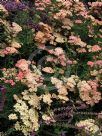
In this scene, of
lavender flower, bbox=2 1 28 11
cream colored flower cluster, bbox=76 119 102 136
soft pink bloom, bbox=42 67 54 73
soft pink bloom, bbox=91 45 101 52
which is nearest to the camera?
cream colored flower cluster, bbox=76 119 102 136

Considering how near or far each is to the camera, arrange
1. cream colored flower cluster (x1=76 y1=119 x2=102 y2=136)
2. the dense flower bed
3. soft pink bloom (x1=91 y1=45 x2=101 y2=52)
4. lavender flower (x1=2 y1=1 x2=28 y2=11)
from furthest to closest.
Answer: lavender flower (x1=2 y1=1 x2=28 y2=11)
soft pink bloom (x1=91 y1=45 x2=101 y2=52)
the dense flower bed
cream colored flower cluster (x1=76 y1=119 x2=102 y2=136)

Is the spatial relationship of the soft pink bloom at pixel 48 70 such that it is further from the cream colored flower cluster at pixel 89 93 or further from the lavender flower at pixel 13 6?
the lavender flower at pixel 13 6

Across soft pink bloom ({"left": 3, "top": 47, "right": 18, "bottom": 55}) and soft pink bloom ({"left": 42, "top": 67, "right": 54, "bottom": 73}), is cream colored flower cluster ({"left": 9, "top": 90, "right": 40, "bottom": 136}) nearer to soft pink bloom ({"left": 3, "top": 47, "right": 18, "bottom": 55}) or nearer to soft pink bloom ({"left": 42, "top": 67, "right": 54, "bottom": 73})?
soft pink bloom ({"left": 42, "top": 67, "right": 54, "bottom": 73})

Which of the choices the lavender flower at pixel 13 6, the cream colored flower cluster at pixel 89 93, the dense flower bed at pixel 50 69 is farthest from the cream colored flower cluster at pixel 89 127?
the lavender flower at pixel 13 6

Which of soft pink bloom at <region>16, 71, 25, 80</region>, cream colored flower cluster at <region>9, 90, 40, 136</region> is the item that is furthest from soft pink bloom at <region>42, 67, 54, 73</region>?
cream colored flower cluster at <region>9, 90, 40, 136</region>

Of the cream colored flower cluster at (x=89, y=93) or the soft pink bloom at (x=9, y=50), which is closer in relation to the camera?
the cream colored flower cluster at (x=89, y=93)

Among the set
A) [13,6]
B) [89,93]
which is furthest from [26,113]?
→ [13,6]

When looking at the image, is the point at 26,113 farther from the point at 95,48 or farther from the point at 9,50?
the point at 95,48
